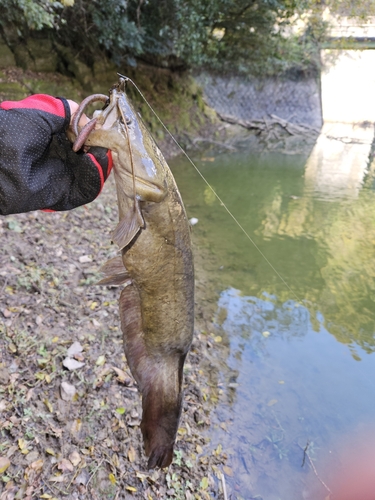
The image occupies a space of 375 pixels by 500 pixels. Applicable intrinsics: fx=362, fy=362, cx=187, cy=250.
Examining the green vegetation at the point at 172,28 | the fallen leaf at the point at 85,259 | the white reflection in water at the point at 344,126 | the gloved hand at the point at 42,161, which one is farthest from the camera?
the white reflection in water at the point at 344,126

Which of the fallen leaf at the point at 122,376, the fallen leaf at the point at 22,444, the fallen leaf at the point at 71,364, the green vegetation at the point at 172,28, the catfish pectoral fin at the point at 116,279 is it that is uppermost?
the green vegetation at the point at 172,28

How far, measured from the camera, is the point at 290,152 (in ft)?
53.4

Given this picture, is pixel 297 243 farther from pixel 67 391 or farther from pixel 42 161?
pixel 42 161

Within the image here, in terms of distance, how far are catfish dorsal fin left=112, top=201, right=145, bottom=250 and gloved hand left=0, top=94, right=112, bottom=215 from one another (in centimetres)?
48

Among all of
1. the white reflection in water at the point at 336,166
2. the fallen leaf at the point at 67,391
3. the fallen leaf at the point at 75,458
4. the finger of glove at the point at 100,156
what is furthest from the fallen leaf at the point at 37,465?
the white reflection in water at the point at 336,166

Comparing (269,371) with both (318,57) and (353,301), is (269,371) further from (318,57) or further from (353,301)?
(318,57)

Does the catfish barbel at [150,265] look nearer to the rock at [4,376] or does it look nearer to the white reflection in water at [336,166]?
the rock at [4,376]

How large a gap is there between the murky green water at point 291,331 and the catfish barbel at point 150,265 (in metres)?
1.51

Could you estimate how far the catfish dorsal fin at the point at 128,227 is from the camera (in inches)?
71.6

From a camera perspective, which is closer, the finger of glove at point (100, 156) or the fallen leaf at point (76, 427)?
the finger of glove at point (100, 156)

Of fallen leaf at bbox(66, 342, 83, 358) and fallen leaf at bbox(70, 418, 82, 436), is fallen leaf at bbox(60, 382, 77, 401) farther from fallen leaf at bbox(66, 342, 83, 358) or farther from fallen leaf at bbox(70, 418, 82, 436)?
fallen leaf at bbox(66, 342, 83, 358)

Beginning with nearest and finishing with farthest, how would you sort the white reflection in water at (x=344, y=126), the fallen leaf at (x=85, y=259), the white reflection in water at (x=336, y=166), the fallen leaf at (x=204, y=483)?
the fallen leaf at (x=204, y=483)
the fallen leaf at (x=85, y=259)
the white reflection in water at (x=336, y=166)
the white reflection in water at (x=344, y=126)

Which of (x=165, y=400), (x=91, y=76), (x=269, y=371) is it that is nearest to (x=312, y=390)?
(x=269, y=371)

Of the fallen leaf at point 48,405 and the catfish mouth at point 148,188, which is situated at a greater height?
the catfish mouth at point 148,188
